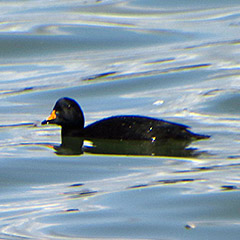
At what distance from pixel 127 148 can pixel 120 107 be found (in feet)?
7.42

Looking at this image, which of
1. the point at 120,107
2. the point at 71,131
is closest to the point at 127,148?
the point at 71,131

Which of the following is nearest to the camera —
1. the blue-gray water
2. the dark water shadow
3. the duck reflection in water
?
the blue-gray water

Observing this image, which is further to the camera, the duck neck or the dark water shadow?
the duck neck

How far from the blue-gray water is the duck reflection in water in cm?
18

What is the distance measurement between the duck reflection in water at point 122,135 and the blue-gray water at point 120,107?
178 mm

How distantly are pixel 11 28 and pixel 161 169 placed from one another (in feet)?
30.6

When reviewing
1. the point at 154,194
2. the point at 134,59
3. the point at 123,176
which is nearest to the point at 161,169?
the point at 123,176

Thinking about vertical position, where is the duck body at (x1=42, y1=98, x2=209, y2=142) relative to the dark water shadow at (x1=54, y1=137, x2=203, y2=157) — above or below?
above

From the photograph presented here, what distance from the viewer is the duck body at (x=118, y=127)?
10203 mm

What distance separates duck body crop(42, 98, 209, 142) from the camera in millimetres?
10203

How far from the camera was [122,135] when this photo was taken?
10461mm

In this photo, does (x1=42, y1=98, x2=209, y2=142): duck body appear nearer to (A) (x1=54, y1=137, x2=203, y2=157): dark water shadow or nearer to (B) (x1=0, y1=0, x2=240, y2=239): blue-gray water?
(A) (x1=54, y1=137, x2=203, y2=157): dark water shadow

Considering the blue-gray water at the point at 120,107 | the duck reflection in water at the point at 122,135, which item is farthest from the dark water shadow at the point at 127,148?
the blue-gray water at the point at 120,107

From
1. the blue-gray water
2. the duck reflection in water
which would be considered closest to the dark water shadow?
the duck reflection in water
